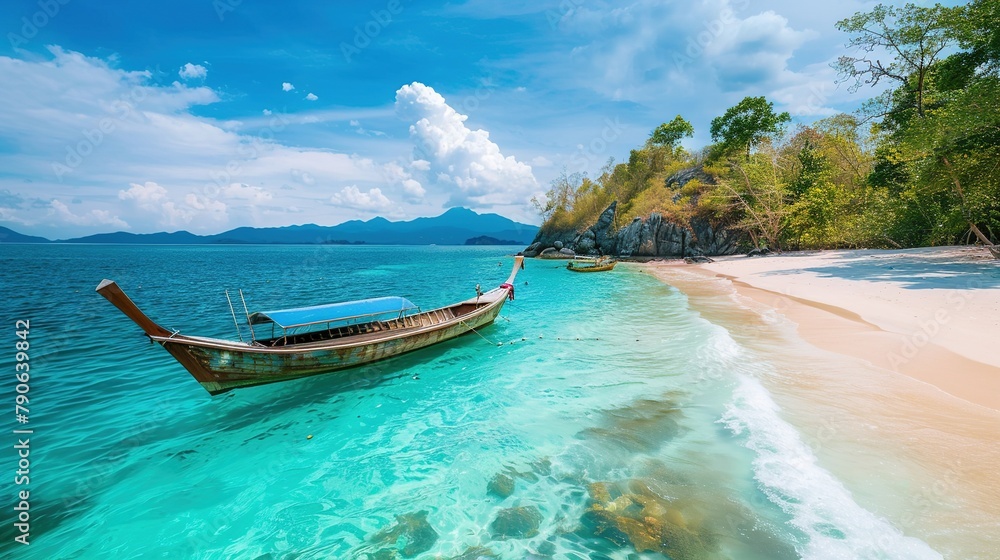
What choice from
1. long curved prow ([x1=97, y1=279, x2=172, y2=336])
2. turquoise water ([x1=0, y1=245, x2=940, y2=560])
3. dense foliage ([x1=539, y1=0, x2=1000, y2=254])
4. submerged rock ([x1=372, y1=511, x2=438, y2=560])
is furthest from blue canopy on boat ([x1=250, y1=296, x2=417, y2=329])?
dense foliage ([x1=539, y1=0, x2=1000, y2=254])

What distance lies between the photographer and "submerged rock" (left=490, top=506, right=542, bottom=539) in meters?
5.71

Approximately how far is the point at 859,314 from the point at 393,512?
59.3ft

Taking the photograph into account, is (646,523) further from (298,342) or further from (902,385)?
(298,342)

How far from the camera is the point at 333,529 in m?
6.05

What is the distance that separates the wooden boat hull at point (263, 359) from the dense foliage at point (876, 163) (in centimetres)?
2769

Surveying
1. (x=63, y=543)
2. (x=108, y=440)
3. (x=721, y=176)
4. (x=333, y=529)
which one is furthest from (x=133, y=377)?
(x=721, y=176)

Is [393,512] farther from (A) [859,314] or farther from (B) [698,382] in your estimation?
(A) [859,314]

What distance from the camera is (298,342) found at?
1307cm

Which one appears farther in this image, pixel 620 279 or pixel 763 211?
pixel 763 211

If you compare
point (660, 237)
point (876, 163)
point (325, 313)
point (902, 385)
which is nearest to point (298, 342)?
point (325, 313)

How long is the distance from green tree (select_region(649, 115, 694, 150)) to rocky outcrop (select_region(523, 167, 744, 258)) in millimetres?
12374

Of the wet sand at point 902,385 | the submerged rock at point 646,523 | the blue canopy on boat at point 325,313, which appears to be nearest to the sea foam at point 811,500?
the wet sand at point 902,385

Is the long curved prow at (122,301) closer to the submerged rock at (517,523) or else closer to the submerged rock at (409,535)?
the submerged rock at (409,535)

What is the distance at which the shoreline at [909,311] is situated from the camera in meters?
9.19
